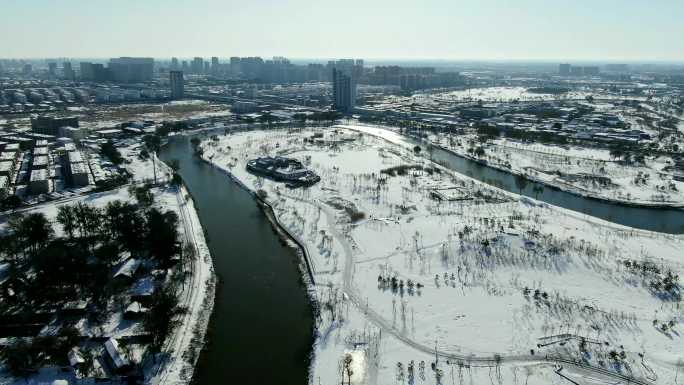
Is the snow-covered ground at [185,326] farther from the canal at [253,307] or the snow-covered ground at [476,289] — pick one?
the snow-covered ground at [476,289]

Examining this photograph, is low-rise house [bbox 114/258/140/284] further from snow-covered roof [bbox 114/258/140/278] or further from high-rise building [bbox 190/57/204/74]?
high-rise building [bbox 190/57/204/74]

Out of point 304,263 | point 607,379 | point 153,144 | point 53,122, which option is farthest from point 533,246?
point 53,122

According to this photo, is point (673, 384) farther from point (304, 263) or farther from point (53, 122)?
point (53, 122)

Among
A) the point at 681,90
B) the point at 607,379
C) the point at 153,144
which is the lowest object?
the point at 607,379

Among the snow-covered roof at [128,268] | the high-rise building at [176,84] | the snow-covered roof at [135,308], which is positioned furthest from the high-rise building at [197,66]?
the snow-covered roof at [135,308]

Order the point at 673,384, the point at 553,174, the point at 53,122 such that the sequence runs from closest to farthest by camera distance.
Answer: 1. the point at 673,384
2. the point at 553,174
3. the point at 53,122

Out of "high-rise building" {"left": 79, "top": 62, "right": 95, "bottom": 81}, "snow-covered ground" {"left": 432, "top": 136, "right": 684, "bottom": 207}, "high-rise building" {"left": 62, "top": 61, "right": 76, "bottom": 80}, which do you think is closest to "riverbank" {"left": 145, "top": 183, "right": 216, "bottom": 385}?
"snow-covered ground" {"left": 432, "top": 136, "right": 684, "bottom": 207}
